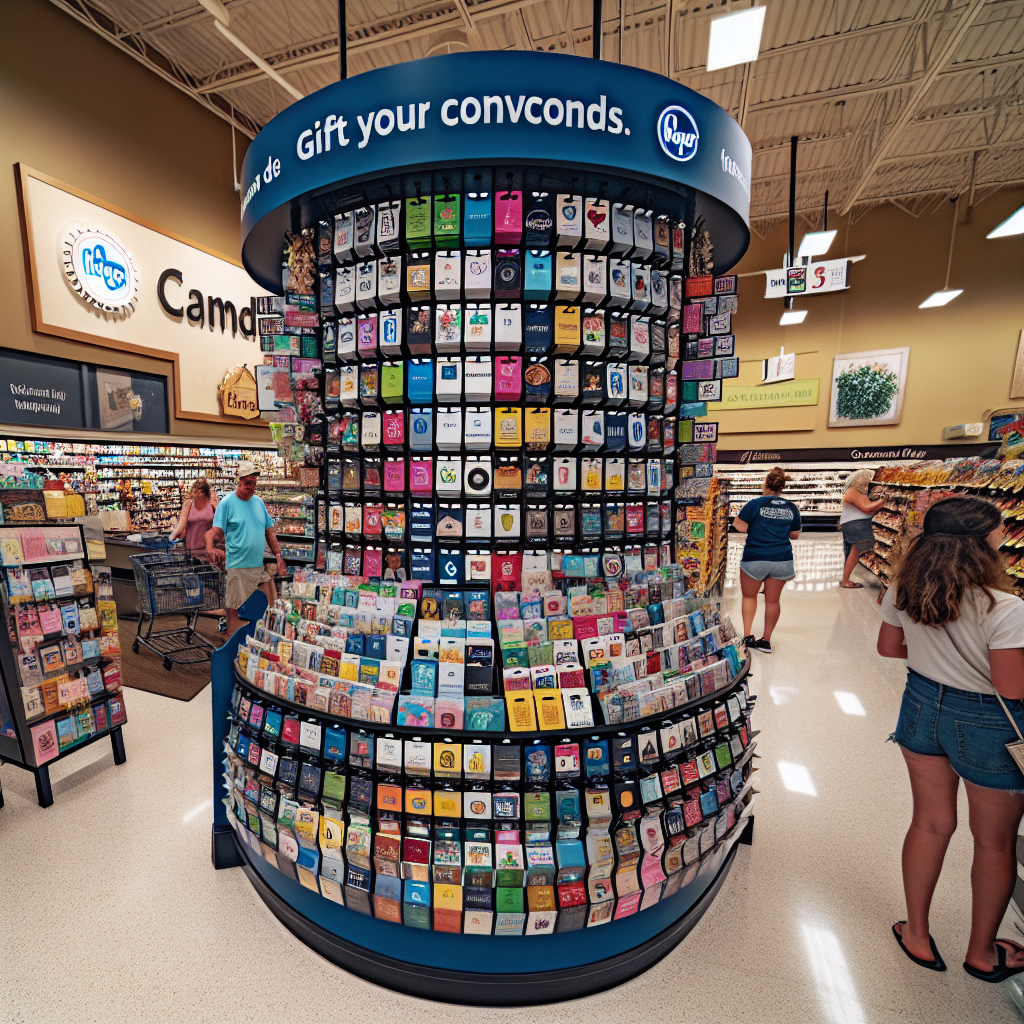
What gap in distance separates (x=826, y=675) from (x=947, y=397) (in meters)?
13.3

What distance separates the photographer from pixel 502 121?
189 centimetres

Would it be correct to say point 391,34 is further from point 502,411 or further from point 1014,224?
point 1014,224

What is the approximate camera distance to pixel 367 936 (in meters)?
1.83

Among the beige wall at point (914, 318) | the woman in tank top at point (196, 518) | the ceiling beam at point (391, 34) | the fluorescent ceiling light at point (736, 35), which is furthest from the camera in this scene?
the beige wall at point (914, 318)

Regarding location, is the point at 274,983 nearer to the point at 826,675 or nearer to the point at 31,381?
the point at 826,675

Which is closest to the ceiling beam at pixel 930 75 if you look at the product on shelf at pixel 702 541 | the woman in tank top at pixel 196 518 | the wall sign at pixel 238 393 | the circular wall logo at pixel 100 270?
the product on shelf at pixel 702 541

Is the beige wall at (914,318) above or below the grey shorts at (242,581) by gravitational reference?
above

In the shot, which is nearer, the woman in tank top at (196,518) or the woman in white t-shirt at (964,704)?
the woman in white t-shirt at (964,704)

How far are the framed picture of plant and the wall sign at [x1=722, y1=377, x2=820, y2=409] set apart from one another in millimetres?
564

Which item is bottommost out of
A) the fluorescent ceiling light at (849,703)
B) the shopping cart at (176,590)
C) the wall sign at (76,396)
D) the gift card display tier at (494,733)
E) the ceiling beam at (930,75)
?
the fluorescent ceiling light at (849,703)

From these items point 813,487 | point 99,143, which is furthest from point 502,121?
point 813,487

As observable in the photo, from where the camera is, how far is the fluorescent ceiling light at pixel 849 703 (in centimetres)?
385

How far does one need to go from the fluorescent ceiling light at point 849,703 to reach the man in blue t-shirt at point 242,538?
4.86 m

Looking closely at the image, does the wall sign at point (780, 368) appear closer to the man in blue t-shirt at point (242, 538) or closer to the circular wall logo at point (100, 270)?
the man in blue t-shirt at point (242, 538)
